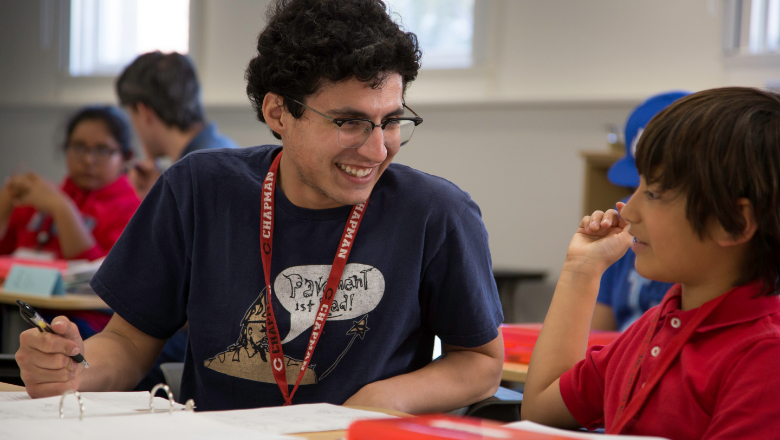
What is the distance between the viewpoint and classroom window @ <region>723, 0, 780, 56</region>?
12.5ft

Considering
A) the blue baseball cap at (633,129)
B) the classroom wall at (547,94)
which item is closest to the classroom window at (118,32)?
the classroom wall at (547,94)

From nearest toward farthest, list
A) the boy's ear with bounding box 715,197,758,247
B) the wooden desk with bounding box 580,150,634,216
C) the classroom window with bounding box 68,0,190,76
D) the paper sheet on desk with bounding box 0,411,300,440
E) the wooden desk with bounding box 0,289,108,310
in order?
the paper sheet on desk with bounding box 0,411,300,440 → the boy's ear with bounding box 715,197,758,247 → the wooden desk with bounding box 0,289,108,310 → the wooden desk with bounding box 580,150,634,216 → the classroom window with bounding box 68,0,190,76

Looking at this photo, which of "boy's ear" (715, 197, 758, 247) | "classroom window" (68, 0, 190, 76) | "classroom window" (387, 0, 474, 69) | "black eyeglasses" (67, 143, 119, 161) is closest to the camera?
"boy's ear" (715, 197, 758, 247)

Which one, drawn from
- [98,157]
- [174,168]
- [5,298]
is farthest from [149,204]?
[98,157]

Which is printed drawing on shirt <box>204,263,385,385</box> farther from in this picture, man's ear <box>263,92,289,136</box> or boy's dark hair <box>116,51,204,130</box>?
boy's dark hair <box>116,51,204,130</box>

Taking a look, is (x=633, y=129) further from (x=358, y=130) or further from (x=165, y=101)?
(x=165, y=101)

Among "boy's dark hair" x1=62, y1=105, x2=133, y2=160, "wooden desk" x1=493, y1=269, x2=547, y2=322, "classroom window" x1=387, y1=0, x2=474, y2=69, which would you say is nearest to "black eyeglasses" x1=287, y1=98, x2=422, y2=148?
"boy's dark hair" x1=62, y1=105, x2=133, y2=160

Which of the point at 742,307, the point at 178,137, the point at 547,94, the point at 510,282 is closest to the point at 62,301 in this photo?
the point at 178,137

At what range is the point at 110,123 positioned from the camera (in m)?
3.61

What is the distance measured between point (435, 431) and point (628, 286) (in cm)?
166

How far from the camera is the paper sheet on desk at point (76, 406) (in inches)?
37.1

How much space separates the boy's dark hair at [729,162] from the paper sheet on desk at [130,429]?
2.01 feet

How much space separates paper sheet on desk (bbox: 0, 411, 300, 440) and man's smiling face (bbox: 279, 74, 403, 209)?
582 mm

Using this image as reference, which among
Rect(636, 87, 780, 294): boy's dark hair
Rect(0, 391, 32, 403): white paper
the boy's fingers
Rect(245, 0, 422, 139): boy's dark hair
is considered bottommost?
Rect(0, 391, 32, 403): white paper
